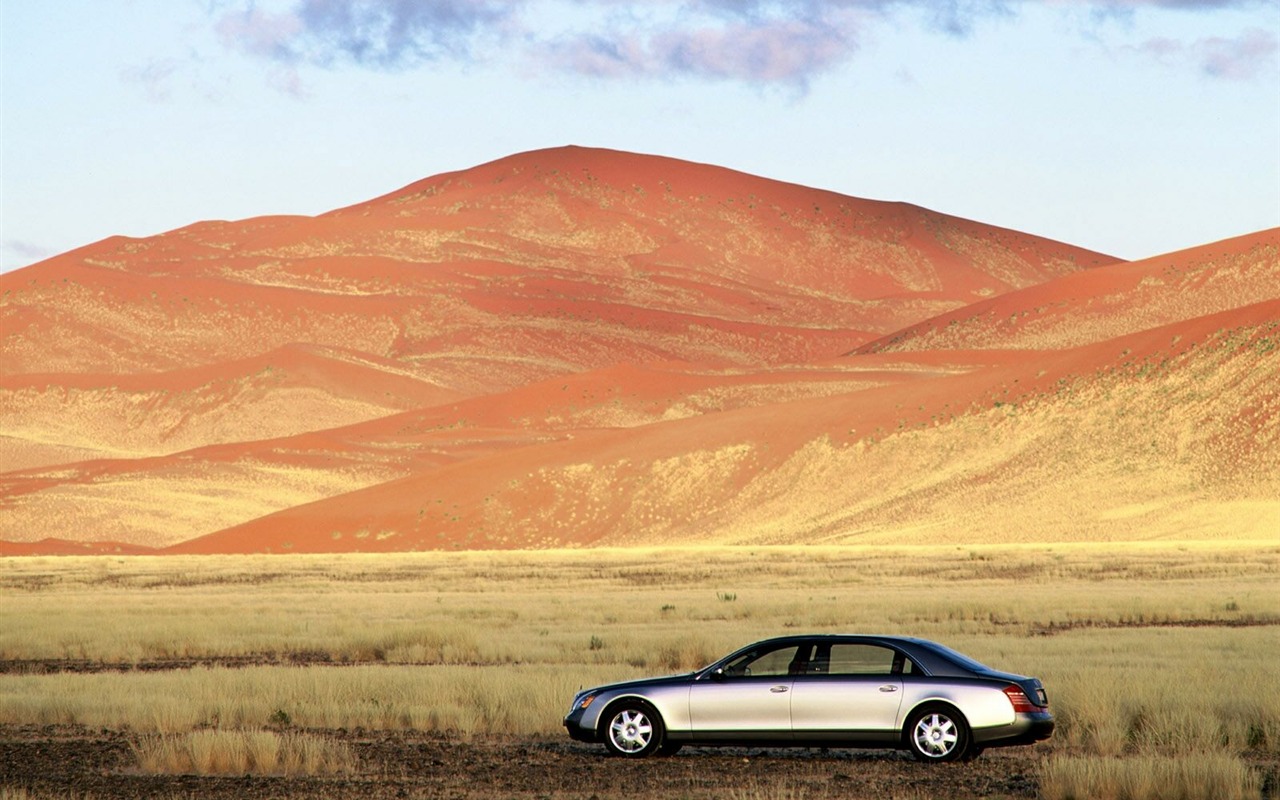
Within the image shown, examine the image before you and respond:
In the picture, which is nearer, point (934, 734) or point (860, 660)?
point (934, 734)

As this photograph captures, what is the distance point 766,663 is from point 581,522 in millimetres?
78883

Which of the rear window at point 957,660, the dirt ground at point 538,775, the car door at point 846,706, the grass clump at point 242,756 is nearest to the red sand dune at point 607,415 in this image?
the dirt ground at point 538,775

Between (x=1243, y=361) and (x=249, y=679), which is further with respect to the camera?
(x=1243, y=361)

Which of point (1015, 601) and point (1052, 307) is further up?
point (1052, 307)

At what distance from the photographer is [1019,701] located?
13992 mm

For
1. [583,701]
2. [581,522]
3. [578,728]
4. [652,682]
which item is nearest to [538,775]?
[578,728]

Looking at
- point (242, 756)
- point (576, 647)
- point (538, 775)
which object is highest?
point (576, 647)

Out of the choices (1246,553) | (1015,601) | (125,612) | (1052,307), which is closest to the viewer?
→ (1015,601)

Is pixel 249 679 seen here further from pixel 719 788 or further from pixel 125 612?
pixel 125 612

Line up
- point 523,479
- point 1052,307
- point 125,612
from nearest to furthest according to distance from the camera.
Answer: point 125,612 < point 523,479 < point 1052,307

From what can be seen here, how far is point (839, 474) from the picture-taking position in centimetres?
9081

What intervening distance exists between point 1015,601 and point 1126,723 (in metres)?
18.1

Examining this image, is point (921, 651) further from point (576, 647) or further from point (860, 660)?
point (576, 647)

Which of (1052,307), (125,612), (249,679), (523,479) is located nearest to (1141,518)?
(523,479)
